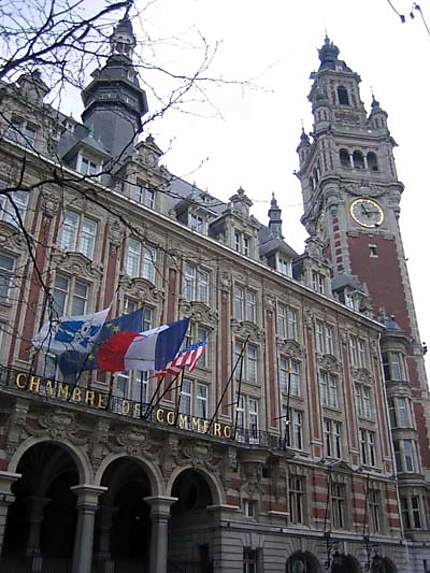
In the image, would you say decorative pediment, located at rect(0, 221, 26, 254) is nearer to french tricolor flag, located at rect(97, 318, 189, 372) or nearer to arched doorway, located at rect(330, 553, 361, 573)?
french tricolor flag, located at rect(97, 318, 189, 372)

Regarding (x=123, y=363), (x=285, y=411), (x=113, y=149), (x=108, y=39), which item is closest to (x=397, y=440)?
(x=285, y=411)

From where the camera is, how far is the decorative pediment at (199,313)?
29484 millimetres

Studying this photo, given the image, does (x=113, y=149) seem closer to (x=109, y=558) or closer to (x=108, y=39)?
(x=109, y=558)

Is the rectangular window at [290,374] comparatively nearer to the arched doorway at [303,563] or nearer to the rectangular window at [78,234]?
the arched doorway at [303,563]

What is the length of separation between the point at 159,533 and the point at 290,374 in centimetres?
1203

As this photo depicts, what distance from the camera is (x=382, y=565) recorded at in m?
32.6

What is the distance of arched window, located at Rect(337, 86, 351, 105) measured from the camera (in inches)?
2336

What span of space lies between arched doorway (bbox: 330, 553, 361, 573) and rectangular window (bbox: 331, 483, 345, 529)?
57.3 inches

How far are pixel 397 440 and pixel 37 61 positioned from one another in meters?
35.6

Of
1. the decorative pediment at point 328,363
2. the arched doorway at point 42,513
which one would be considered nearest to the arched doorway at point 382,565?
the decorative pediment at point 328,363

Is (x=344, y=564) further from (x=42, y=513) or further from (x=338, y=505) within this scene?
(x=42, y=513)

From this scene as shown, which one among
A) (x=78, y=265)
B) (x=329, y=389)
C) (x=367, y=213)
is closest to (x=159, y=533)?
(x=78, y=265)

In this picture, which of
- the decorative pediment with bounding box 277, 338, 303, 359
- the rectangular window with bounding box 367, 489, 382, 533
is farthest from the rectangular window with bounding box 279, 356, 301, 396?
the rectangular window with bounding box 367, 489, 382, 533

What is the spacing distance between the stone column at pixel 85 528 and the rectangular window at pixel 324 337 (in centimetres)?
1775
